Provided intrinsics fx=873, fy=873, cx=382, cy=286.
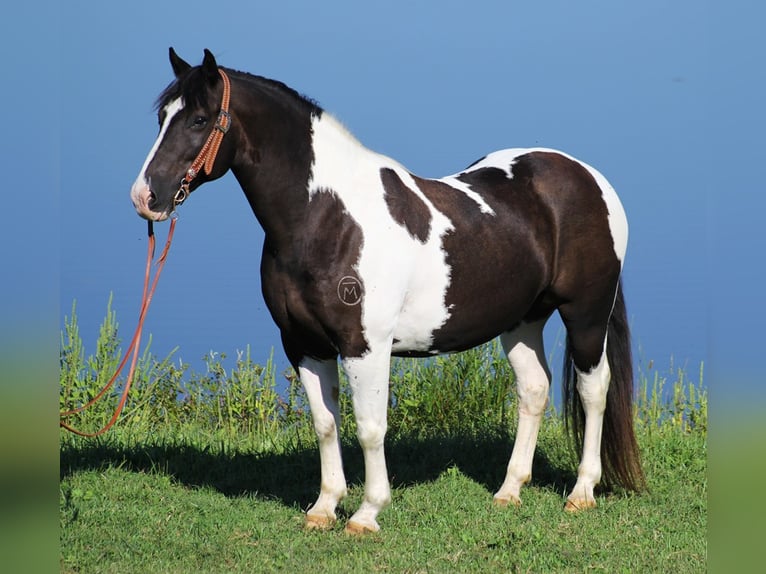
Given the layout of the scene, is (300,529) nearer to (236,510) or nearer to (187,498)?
(236,510)

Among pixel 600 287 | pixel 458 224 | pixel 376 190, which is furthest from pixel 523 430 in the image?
pixel 376 190

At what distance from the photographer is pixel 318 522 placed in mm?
4961

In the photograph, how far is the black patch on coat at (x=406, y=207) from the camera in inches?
185

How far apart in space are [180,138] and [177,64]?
418 mm

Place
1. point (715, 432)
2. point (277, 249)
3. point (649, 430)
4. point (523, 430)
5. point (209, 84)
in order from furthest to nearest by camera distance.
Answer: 1. point (649, 430)
2. point (523, 430)
3. point (277, 249)
4. point (209, 84)
5. point (715, 432)

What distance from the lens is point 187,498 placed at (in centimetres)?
549

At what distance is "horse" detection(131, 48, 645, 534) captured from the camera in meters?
4.41

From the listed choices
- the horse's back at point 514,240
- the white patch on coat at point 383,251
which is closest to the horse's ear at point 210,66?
the white patch on coat at point 383,251

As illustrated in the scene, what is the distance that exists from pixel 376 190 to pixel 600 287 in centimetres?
174

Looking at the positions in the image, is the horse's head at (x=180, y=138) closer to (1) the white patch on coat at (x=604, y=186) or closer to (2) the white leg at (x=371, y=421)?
(2) the white leg at (x=371, y=421)

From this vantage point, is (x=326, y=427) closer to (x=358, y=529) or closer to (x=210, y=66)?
(x=358, y=529)

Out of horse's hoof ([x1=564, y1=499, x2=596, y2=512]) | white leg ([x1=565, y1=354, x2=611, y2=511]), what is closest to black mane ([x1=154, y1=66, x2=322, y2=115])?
white leg ([x1=565, y1=354, x2=611, y2=511])

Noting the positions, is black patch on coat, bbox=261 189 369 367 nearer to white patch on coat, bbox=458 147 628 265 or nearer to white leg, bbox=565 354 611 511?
white patch on coat, bbox=458 147 628 265

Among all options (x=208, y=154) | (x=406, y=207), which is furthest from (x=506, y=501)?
(x=208, y=154)
